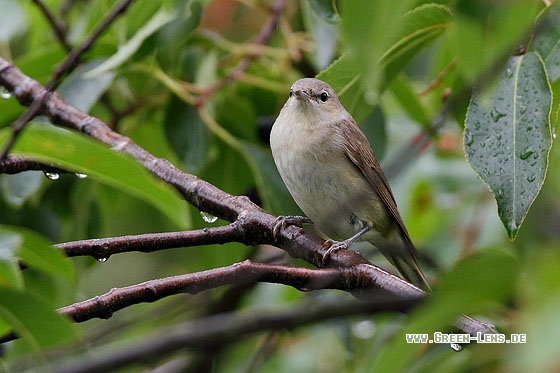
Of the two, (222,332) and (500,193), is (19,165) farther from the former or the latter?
(222,332)

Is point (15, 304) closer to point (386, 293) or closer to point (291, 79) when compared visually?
point (386, 293)

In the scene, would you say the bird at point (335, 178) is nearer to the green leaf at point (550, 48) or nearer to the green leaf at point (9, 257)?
the green leaf at point (550, 48)

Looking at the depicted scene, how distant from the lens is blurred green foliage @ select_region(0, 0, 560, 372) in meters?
1.37

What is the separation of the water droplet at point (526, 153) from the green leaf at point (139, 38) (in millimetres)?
1387

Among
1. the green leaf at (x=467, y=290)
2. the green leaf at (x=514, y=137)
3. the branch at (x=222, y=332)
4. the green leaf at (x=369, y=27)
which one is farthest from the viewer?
the green leaf at (x=514, y=137)

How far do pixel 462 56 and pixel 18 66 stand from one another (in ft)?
7.75

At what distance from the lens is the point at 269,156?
368 centimetres

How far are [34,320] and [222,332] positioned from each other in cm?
85

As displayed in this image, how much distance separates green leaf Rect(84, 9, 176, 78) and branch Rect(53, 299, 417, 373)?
199cm

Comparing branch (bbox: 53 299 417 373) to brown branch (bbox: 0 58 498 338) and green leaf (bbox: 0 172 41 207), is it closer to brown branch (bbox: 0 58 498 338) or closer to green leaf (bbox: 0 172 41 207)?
brown branch (bbox: 0 58 498 338)

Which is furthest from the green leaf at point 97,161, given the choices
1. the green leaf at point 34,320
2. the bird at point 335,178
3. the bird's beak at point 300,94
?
the bird's beak at point 300,94

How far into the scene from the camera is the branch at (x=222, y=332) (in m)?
1.07

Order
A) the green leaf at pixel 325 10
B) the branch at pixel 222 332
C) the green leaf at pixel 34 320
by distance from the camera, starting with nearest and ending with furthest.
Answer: the branch at pixel 222 332
the green leaf at pixel 34 320
the green leaf at pixel 325 10

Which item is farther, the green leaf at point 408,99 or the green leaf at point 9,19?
the green leaf at point 9,19
